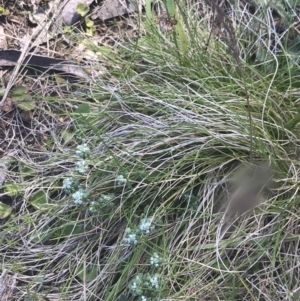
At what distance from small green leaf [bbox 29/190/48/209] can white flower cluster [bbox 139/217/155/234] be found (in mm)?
311

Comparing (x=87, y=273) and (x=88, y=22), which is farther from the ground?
(x=88, y=22)

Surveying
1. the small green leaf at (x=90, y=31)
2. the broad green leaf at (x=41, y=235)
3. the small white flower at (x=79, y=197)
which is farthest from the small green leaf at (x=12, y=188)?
the small green leaf at (x=90, y=31)

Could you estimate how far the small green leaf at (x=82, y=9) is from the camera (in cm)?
171

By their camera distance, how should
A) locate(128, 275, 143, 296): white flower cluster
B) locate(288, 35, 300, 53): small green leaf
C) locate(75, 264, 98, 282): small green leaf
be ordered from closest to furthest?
locate(128, 275, 143, 296): white flower cluster
locate(75, 264, 98, 282): small green leaf
locate(288, 35, 300, 53): small green leaf

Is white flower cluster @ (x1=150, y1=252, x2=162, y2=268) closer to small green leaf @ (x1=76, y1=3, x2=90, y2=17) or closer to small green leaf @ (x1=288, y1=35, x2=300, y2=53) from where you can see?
small green leaf @ (x1=288, y1=35, x2=300, y2=53)

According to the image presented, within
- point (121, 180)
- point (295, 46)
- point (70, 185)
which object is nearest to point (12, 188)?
point (70, 185)

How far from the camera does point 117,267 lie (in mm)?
1456

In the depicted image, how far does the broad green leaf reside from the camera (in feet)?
4.91

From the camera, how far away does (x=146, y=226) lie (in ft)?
4.38

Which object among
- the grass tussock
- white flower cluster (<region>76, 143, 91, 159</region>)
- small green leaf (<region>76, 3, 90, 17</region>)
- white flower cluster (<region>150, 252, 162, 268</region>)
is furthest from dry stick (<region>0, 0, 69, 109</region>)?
white flower cluster (<region>150, 252, 162, 268</region>)

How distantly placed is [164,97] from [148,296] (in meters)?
0.51

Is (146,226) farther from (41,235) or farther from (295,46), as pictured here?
(295,46)

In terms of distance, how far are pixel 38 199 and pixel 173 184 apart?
37cm

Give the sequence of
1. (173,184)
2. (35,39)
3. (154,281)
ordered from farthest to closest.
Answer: (35,39)
(173,184)
(154,281)
